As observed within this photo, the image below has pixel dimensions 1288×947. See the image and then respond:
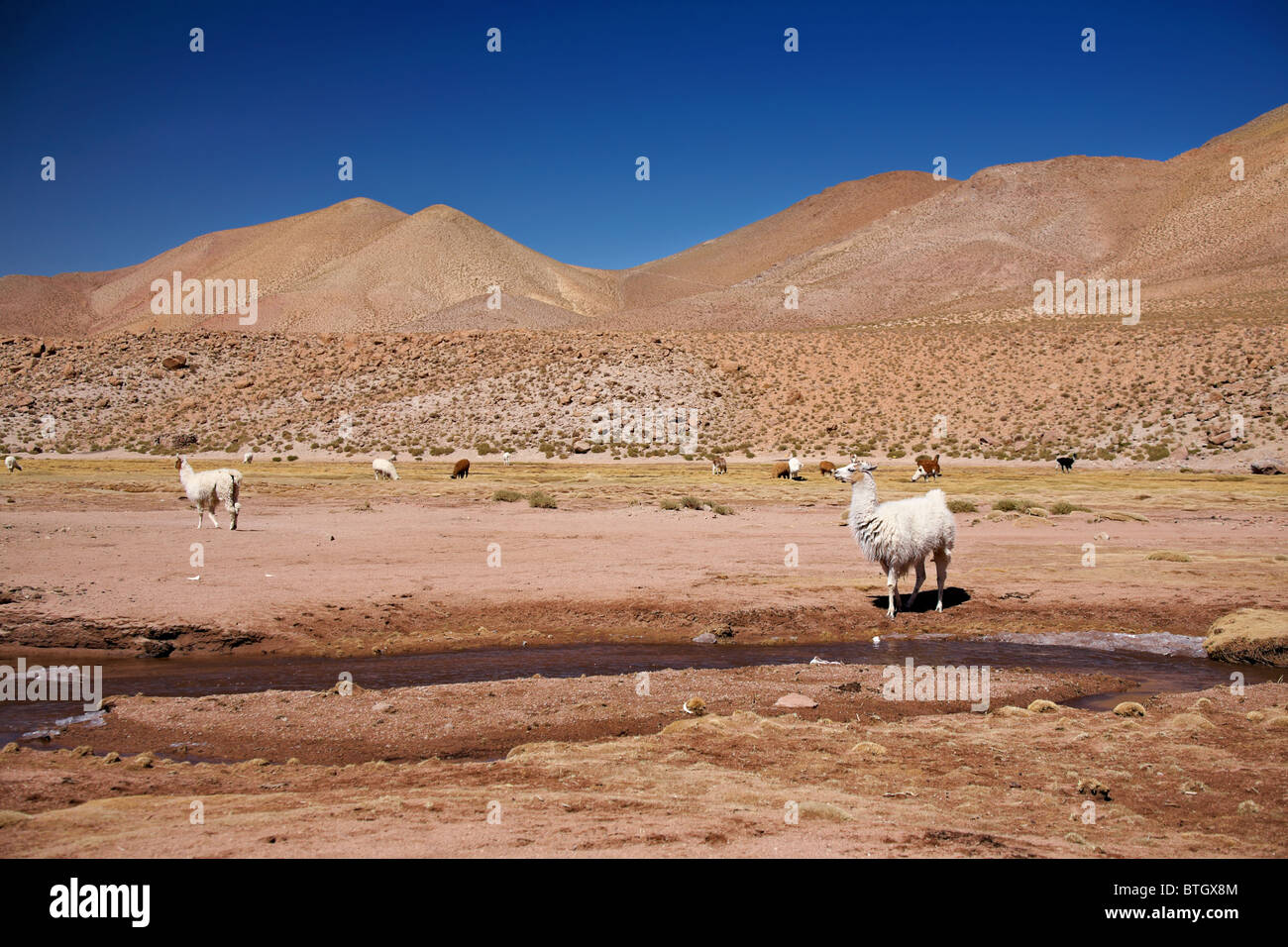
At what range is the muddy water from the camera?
10.4m

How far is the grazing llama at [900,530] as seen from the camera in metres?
13.3

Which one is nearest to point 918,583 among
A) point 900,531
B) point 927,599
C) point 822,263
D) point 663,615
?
point 927,599

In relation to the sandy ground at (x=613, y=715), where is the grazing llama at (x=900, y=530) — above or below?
above

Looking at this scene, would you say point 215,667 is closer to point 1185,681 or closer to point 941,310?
point 1185,681

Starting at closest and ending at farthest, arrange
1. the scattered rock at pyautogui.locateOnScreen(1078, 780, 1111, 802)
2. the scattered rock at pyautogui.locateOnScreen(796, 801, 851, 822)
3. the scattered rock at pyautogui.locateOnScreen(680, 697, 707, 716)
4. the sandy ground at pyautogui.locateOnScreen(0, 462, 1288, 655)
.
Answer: the scattered rock at pyautogui.locateOnScreen(796, 801, 851, 822)
the scattered rock at pyautogui.locateOnScreen(1078, 780, 1111, 802)
the scattered rock at pyautogui.locateOnScreen(680, 697, 707, 716)
the sandy ground at pyautogui.locateOnScreen(0, 462, 1288, 655)

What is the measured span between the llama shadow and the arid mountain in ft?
202

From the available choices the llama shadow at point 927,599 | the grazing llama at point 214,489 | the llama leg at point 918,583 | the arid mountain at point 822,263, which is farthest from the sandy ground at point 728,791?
the arid mountain at point 822,263

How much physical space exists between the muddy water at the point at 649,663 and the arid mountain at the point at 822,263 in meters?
63.3

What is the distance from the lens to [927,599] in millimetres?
14656

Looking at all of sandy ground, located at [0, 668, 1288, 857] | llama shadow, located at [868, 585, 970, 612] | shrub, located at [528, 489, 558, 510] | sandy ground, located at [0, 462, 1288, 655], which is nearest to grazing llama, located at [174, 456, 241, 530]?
sandy ground, located at [0, 462, 1288, 655]

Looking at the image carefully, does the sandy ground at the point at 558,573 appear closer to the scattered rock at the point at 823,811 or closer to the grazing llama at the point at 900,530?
the grazing llama at the point at 900,530

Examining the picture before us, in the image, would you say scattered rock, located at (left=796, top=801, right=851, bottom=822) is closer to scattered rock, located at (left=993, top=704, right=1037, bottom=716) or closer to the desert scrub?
scattered rock, located at (left=993, top=704, right=1037, bottom=716)

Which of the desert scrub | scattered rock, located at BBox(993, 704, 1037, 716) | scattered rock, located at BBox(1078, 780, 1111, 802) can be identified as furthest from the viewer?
the desert scrub
